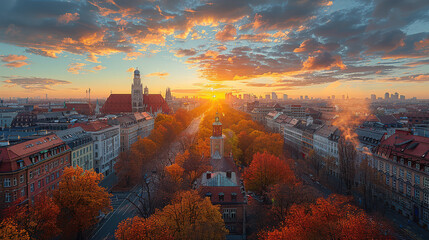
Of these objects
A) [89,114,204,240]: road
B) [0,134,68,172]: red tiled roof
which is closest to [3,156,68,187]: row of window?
[0,134,68,172]: red tiled roof

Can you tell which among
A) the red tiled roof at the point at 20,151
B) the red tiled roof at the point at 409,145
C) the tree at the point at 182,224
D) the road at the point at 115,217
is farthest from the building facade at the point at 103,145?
the red tiled roof at the point at 409,145

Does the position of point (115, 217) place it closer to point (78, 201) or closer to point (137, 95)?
point (78, 201)

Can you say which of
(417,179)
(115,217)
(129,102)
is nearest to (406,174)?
(417,179)

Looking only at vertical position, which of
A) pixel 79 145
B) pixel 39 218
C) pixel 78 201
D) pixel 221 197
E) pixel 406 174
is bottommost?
pixel 221 197

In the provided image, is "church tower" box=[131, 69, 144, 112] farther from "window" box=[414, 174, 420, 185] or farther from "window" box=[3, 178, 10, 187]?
"window" box=[414, 174, 420, 185]

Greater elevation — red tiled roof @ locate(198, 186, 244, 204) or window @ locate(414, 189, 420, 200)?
red tiled roof @ locate(198, 186, 244, 204)
